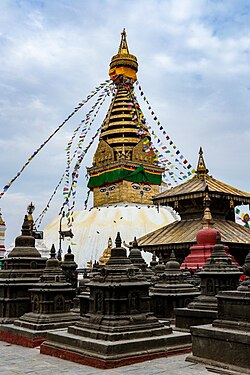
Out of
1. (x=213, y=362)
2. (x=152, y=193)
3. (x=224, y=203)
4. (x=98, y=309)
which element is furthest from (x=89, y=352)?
(x=152, y=193)

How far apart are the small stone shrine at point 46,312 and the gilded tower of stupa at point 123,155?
2626 centimetres

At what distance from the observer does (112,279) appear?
7.68 m

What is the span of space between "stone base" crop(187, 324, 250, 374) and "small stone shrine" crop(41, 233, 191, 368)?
939 millimetres

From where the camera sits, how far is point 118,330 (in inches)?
283

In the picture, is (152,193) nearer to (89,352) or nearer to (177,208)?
(177,208)

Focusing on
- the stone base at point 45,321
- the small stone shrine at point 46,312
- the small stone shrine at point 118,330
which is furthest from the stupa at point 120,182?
the small stone shrine at point 118,330

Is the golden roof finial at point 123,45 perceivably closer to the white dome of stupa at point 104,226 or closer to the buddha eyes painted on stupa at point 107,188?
the buddha eyes painted on stupa at point 107,188

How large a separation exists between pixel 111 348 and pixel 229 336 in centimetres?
186

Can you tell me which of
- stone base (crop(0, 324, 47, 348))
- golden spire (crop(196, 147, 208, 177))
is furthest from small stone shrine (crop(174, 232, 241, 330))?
golden spire (crop(196, 147, 208, 177))

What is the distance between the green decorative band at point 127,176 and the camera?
36781mm

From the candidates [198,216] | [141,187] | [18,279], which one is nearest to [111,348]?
[18,279]

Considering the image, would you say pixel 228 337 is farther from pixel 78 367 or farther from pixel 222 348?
pixel 78 367

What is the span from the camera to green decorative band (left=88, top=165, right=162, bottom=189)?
36.8 metres

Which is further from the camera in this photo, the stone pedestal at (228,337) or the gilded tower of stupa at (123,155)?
the gilded tower of stupa at (123,155)
